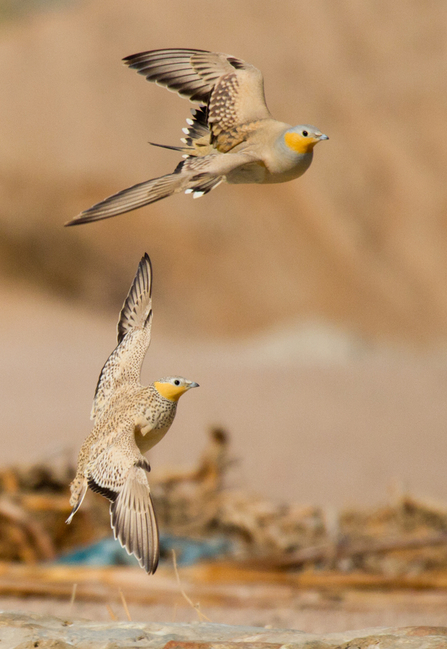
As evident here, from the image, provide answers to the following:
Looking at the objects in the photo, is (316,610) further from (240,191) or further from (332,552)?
(240,191)

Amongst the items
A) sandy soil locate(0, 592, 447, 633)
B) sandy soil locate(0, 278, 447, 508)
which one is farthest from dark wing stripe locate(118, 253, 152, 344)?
sandy soil locate(0, 278, 447, 508)

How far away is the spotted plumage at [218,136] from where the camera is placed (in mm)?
772

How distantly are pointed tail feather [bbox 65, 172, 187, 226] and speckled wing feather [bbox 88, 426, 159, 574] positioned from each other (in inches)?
7.5

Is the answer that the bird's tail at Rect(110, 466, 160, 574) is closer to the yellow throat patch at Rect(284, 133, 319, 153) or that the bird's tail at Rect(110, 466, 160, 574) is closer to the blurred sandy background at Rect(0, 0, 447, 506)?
the yellow throat patch at Rect(284, 133, 319, 153)

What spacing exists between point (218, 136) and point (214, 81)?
0.41 ft

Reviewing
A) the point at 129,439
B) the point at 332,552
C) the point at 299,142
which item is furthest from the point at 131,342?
the point at 332,552

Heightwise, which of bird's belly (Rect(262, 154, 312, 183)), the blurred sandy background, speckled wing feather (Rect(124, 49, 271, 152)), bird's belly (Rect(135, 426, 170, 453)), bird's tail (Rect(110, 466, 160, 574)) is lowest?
bird's tail (Rect(110, 466, 160, 574))

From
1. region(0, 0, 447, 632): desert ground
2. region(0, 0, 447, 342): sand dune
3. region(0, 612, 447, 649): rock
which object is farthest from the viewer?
region(0, 0, 447, 342): sand dune

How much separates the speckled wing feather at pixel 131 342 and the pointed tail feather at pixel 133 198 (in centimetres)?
14

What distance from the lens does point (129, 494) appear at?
0.76 m

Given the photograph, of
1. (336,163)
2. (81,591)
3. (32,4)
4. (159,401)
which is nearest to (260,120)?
(159,401)

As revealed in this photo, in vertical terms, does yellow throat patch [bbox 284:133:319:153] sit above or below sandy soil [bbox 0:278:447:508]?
below

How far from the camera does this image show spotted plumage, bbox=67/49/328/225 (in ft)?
2.53

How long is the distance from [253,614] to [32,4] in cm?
1938
